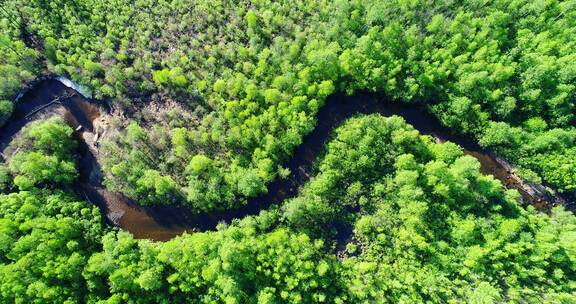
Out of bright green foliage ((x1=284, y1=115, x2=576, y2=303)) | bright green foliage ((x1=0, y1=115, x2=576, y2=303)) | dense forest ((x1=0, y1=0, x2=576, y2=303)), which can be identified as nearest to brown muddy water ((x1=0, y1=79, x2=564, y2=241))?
dense forest ((x1=0, y1=0, x2=576, y2=303))

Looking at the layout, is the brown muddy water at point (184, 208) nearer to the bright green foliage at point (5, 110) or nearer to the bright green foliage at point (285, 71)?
the bright green foliage at point (5, 110)

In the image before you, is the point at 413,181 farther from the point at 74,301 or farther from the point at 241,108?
the point at 74,301

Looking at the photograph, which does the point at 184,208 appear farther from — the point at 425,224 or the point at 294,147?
the point at 425,224

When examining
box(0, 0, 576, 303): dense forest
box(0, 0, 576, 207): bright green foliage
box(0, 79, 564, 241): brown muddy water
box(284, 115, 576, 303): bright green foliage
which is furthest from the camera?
box(0, 79, 564, 241): brown muddy water

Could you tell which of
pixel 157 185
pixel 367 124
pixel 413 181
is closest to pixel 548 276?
pixel 413 181

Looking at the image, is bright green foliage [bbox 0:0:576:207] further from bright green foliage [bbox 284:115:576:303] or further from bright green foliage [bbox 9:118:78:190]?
bright green foliage [bbox 284:115:576:303]

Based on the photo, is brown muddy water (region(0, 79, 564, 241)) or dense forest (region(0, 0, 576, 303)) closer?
dense forest (region(0, 0, 576, 303))

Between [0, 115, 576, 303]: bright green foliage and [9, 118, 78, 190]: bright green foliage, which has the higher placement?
[9, 118, 78, 190]: bright green foliage

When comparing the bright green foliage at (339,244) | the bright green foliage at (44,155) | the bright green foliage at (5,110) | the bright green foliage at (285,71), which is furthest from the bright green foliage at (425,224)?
the bright green foliage at (5,110)
